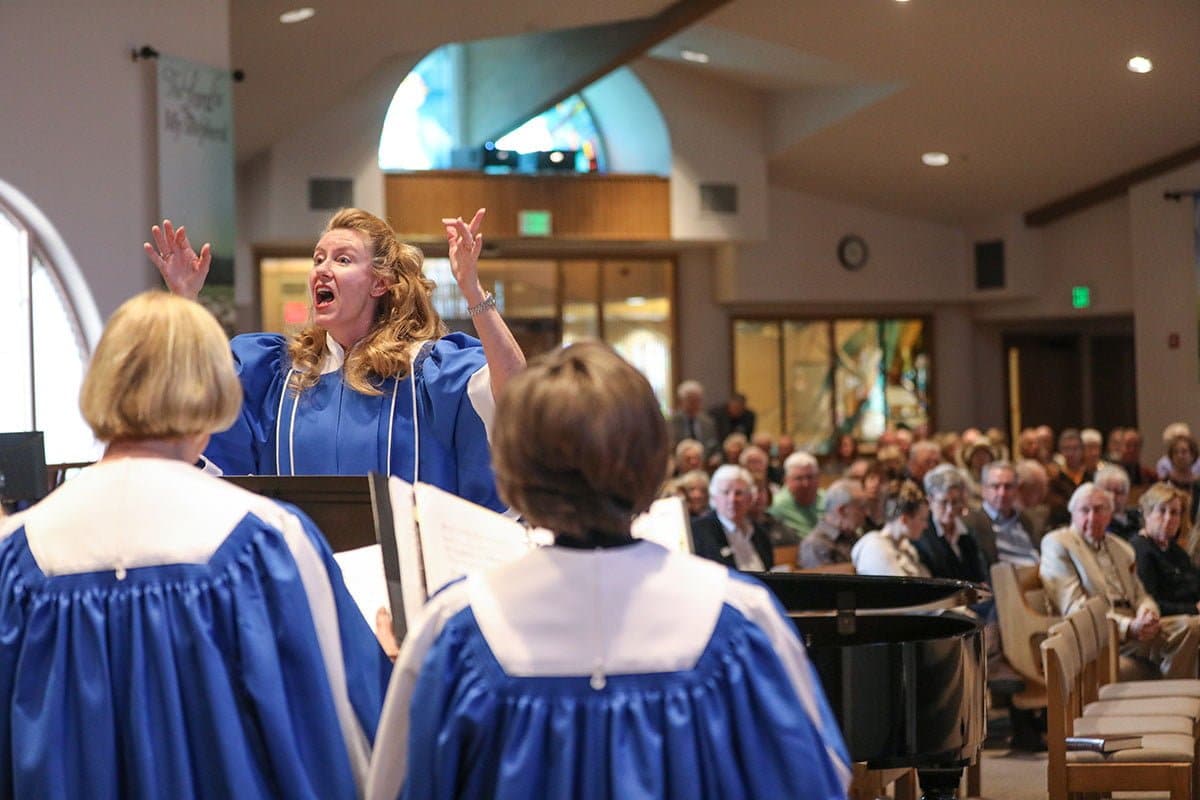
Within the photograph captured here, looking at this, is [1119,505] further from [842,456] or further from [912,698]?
[842,456]

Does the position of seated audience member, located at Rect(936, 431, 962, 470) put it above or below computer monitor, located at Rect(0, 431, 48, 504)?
below

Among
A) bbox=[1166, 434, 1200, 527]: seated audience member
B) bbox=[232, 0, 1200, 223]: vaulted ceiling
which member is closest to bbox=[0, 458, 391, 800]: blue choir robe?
bbox=[232, 0, 1200, 223]: vaulted ceiling

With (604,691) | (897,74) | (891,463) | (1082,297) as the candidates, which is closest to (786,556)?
(891,463)

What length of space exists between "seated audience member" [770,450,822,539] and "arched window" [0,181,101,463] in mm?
3828

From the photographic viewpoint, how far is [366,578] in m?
2.26

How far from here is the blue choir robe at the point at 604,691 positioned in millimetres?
→ 1629

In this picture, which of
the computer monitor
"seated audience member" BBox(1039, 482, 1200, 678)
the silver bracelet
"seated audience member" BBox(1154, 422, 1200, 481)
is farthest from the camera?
"seated audience member" BBox(1154, 422, 1200, 481)

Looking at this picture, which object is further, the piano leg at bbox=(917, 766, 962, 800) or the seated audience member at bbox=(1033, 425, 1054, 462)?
the seated audience member at bbox=(1033, 425, 1054, 462)

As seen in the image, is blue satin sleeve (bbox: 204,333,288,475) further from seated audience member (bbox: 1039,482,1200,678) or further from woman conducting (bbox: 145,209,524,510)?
seated audience member (bbox: 1039,482,1200,678)

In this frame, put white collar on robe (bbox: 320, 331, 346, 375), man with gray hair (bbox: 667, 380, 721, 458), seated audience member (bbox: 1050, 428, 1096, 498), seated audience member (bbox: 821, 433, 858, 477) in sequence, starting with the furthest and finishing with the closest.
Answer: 1. seated audience member (bbox: 821, 433, 858, 477)
2. man with gray hair (bbox: 667, 380, 721, 458)
3. seated audience member (bbox: 1050, 428, 1096, 498)
4. white collar on robe (bbox: 320, 331, 346, 375)

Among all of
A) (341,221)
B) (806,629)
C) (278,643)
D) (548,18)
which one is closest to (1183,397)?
(548,18)

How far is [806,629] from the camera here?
174 inches

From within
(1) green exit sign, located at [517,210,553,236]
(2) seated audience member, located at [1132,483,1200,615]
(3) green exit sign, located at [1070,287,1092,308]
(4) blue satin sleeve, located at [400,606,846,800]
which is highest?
(1) green exit sign, located at [517,210,553,236]

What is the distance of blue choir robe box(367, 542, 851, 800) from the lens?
1.63 meters
